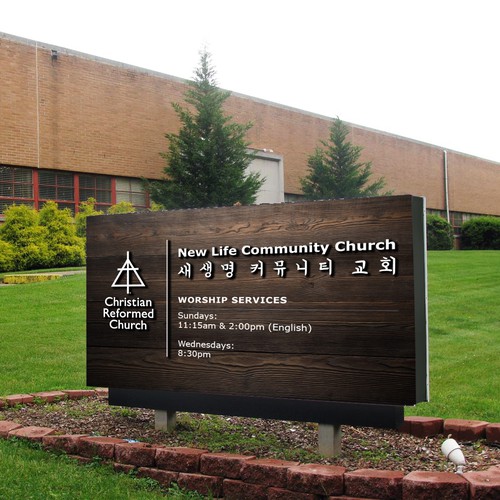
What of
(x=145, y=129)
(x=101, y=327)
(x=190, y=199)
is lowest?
(x=101, y=327)

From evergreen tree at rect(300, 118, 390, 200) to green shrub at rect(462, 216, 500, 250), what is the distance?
12.2 metres

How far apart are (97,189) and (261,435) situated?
21794mm

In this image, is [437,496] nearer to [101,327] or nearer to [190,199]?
[101,327]

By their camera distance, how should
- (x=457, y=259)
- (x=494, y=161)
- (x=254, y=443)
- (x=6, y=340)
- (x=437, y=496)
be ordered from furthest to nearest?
(x=494, y=161) → (x=457, y=259) → (x=6, y=340) → (x=254, y=443) → (x=437, y=496)

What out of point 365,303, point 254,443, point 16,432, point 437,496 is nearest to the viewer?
point 437,496

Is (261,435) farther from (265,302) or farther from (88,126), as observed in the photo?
(88,126)

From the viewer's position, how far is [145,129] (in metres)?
28.1

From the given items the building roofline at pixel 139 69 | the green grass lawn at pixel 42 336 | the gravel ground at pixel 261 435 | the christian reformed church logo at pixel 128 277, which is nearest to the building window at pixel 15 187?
the building roofline at pixel 139 69

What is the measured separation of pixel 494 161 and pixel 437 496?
53.8 m

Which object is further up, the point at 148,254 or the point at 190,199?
the point at 190,199

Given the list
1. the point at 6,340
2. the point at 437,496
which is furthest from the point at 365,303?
the point at 6,340

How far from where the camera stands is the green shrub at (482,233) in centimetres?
4412

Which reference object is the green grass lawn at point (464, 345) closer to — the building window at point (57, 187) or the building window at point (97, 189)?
the building window at point (97, 189)

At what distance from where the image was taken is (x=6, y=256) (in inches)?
825
